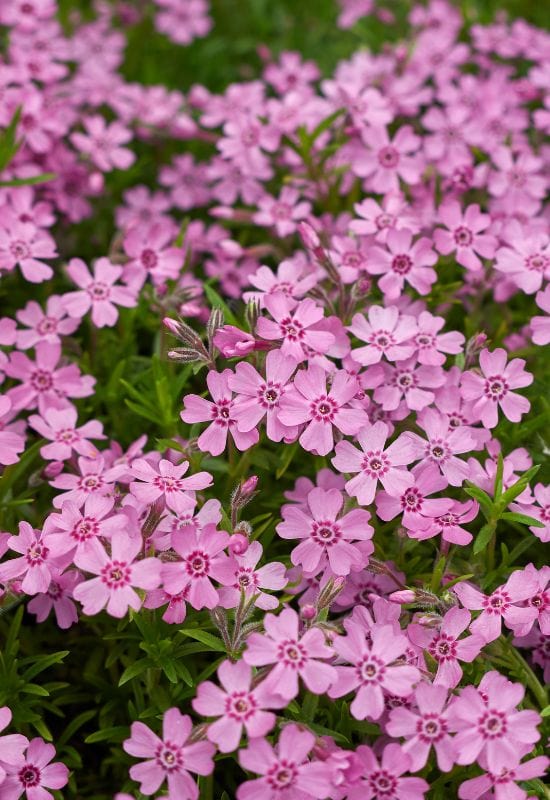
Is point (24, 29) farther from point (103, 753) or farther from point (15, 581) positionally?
point (103, 753)

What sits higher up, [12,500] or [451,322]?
[451,322]

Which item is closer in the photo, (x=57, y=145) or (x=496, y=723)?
(x=496, y=723)


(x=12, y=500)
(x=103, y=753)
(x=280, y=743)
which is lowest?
(x=103, y=753)

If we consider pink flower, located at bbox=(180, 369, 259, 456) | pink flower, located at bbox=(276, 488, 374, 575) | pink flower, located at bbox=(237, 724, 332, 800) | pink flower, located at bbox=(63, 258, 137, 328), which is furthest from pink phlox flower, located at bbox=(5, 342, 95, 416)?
pink flower, located at bbox=(237, 724, 332, 800)

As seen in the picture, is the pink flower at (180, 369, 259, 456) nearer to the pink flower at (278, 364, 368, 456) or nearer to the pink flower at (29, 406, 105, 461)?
the pink flower at (278, 364, 368, 456)

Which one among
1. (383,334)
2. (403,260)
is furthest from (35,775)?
(403,260)

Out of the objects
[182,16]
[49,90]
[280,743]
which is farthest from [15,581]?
[182,16]
